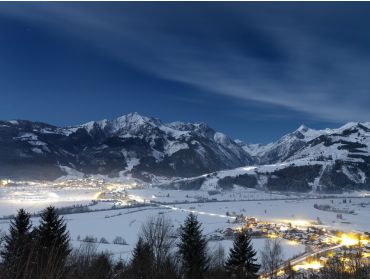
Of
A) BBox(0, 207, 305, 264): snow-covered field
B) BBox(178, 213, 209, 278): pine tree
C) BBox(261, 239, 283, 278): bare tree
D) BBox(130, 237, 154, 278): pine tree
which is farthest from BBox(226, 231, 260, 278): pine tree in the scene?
BBox(0, 207, 305, 264): snow-covered field

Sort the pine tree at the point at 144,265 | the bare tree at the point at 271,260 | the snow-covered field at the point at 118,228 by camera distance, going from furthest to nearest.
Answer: the snow-covered field at the point at 118,228 → the bare tree at the point at 271,260 → the pine tree at the point at 144,265

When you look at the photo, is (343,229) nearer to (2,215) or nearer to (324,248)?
(324,248)

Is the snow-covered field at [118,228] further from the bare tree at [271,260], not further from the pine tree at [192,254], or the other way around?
the pine tree at [192,254]

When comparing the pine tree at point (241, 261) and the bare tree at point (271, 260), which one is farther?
the bare tree at point (271, 260)

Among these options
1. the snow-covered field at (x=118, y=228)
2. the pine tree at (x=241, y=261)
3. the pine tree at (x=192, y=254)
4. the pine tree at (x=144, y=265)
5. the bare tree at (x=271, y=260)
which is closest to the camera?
the pine tree at (x=144, y=265)

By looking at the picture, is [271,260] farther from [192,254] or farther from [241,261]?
[192,254]

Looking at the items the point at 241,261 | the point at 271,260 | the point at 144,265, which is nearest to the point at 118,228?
the point at 271,260

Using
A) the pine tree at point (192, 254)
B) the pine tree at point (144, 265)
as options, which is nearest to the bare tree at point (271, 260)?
the pine tree at point (192, 254)

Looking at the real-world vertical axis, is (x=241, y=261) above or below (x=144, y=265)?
above

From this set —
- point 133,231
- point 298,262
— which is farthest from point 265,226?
point 298,262

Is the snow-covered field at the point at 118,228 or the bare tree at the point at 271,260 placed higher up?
the snow-covered field at the point at 118,228

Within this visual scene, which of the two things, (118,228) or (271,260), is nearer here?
(271,260)
